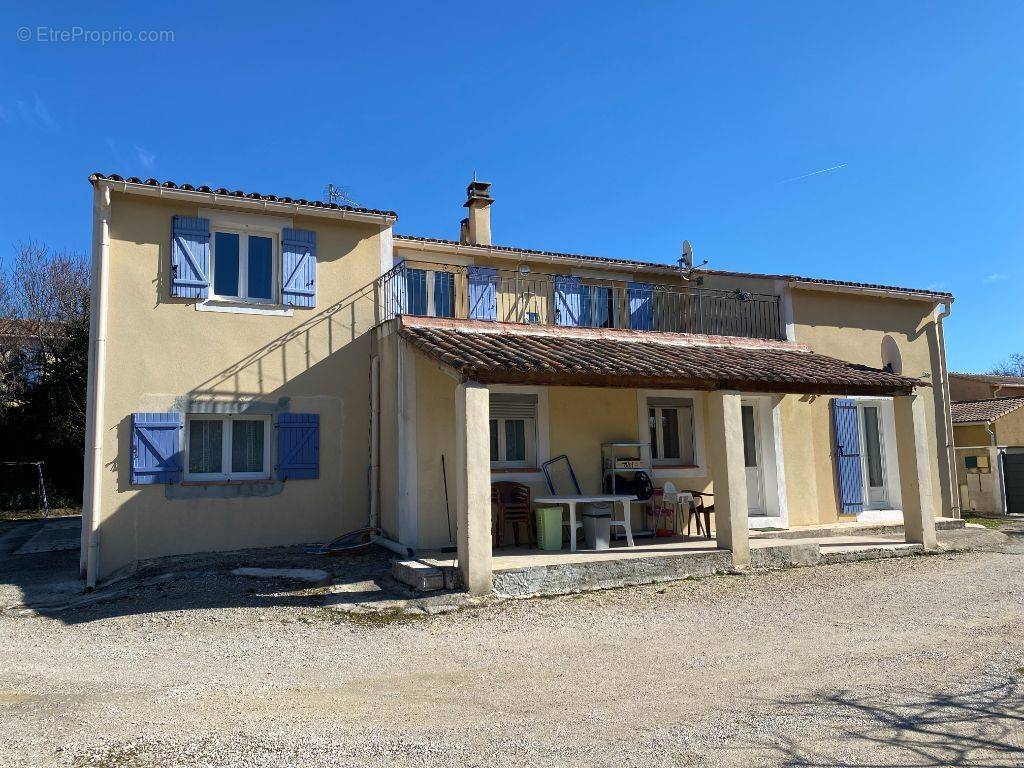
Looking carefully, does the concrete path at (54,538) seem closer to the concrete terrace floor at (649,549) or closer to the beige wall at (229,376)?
the beige wall at (229,376)

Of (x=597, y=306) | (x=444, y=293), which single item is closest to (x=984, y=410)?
(x=597, y=306)

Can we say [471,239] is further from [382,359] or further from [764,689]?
[764,689]

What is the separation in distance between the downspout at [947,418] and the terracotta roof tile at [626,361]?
12.7 ft

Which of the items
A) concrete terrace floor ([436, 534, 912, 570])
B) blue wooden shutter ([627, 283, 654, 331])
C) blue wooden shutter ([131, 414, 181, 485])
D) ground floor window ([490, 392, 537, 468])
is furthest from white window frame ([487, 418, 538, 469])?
blue wooden shutter ([131, 414, 181, 485])

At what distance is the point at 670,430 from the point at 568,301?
9.29 feet

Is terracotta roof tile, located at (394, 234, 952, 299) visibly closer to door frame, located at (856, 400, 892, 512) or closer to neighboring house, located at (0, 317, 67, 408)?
door frame, located at (856, 400, 892, 512)

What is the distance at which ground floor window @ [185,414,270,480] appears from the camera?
9984mm

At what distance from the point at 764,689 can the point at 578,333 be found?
22.6ft

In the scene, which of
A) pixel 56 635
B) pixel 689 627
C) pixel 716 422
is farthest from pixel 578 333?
pixel 56 635

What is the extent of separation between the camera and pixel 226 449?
10141mm

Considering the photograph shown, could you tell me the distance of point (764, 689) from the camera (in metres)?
5.02

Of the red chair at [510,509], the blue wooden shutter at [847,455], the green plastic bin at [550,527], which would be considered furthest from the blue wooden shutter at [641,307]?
the green plastic bin at [550,527]

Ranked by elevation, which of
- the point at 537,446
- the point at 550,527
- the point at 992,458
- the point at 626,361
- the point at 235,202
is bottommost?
the point at 550,527

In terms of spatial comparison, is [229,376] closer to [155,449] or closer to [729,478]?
[155,449]
